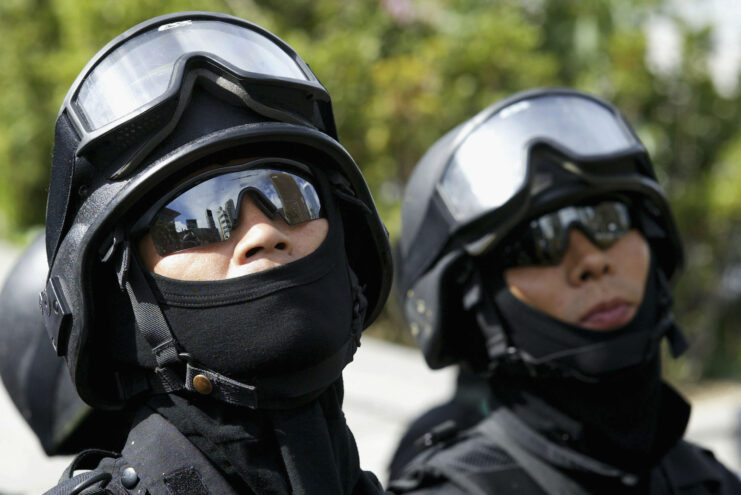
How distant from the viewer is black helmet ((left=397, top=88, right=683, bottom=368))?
2.71 m

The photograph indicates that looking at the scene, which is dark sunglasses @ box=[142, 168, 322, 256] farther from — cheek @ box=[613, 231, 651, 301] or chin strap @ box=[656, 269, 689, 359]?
chin strap @ box=[656, 269, 689, 359]

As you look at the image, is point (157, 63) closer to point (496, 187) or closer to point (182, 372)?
point (182, 372)

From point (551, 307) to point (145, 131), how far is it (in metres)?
1.37

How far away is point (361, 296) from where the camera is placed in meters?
1.97

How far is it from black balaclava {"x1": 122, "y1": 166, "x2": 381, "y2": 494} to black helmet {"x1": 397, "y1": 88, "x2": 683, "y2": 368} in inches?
38.8

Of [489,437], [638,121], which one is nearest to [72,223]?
[489,437]

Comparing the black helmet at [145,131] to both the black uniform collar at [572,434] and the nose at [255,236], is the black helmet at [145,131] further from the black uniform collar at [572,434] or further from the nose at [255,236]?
the black uniform collar at [572,434]

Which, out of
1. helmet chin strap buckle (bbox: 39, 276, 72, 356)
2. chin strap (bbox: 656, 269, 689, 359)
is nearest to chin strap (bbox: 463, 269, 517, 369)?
chin strap (bbox: 656, 269, 689, 359)

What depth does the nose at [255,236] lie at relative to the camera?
178 centimetres

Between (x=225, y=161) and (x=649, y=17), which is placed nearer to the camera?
(x=225, y=161)

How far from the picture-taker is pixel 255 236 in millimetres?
1777

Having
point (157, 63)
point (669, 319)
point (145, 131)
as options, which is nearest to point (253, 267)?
point (145, 131)

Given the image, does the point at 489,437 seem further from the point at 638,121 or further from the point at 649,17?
the point at 649,17

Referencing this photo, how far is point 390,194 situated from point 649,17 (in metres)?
2.30
